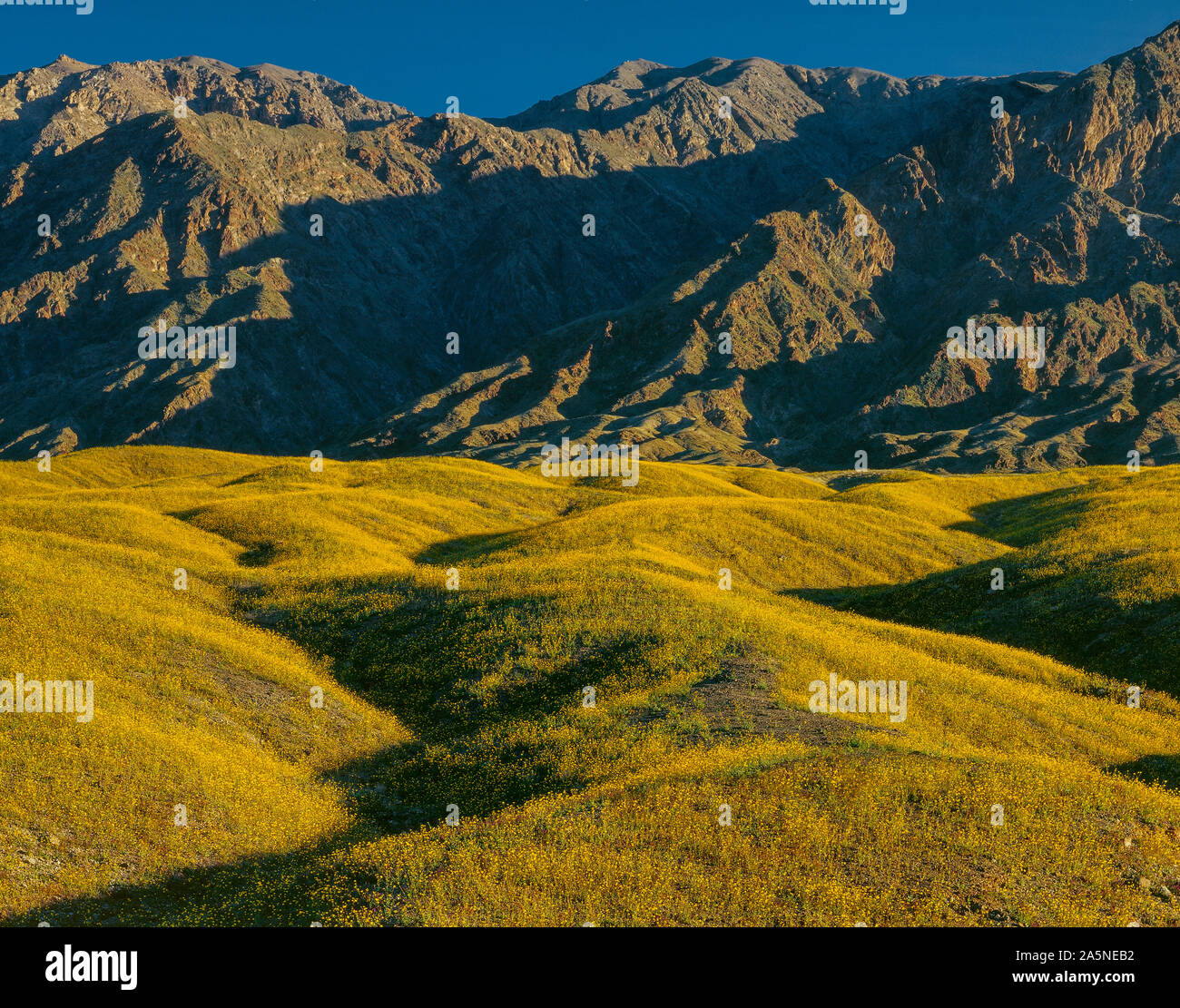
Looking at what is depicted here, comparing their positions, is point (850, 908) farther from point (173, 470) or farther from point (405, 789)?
point (173, 470)

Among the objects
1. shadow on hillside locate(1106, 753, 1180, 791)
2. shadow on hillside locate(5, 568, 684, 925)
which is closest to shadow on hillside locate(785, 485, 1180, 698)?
shadow on hillside locate(1106, 753, 1180, 791)

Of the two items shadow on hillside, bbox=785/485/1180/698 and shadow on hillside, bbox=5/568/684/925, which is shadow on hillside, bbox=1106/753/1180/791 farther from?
shadow on hillside, bbox=5/568/684/925

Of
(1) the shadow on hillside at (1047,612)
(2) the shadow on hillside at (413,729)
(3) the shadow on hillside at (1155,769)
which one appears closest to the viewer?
(2) the shadow on hillside at (413,729)

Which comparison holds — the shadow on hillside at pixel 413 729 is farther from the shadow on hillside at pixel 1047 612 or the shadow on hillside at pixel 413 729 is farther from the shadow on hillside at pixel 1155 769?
the shadow on hillside at pixel 1047 612

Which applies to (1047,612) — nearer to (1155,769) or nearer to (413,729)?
(1155,769)

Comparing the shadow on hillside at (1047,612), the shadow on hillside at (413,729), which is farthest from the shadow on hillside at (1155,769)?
the shadow on hillside at (413,729)

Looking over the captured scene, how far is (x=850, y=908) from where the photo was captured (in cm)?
1549

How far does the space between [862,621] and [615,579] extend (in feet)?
33.9

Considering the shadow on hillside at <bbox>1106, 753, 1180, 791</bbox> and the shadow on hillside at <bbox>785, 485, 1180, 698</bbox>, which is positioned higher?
the shadow on hillside at <bbox>785, 485, 1180, 698</bbox>

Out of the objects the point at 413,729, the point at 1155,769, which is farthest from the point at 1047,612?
the point at 413,729

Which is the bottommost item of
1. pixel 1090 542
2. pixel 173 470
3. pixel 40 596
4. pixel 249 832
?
pixel 249 832

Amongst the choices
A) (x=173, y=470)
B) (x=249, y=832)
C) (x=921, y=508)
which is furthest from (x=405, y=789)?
(x=173, y=470)

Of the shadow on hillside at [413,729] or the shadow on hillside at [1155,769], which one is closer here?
the shadow on hillside at [413,729]

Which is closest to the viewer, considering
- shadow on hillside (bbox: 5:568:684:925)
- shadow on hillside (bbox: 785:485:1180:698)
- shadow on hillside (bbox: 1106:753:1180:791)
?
shadow on hillside (bbox: 5:568:684:925)
